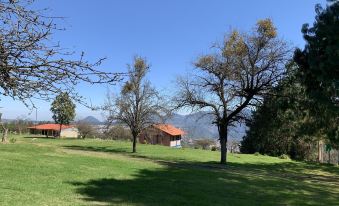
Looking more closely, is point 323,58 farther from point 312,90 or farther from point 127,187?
point 127,187

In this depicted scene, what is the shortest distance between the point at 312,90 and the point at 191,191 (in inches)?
479

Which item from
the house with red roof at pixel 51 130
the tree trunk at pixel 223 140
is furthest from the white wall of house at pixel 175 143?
the tree trunk at pixel 223 140

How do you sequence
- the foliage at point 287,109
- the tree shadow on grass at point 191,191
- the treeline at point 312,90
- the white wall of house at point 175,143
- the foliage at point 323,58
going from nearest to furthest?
the tree shadow on grass at point 191,191
the foliage at point 323,58
the treeline at point 312,90
the foliage at point 287,109
the white wall of house at point 175,143

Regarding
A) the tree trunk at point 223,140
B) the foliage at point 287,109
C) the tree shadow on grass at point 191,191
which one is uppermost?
the foliage at point 287,109

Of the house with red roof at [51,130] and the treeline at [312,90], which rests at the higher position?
the treeline at [312,90]

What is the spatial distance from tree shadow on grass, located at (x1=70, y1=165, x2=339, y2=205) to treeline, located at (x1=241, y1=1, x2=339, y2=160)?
5724mm

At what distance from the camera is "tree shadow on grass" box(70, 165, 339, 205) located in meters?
13.4

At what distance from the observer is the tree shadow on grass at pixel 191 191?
13.4 meters

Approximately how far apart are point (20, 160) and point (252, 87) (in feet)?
55.2

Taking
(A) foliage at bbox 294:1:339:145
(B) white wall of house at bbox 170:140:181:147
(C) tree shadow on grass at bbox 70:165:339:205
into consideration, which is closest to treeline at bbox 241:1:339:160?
(A) foliage at bbox 294:1:339:145

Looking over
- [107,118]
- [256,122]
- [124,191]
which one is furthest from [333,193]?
[107,118]

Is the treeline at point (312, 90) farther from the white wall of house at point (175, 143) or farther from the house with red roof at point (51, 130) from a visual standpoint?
the house with red roof at point (51, 130)

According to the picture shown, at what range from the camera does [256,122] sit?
35250mm

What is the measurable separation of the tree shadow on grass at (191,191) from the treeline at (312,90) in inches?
225
